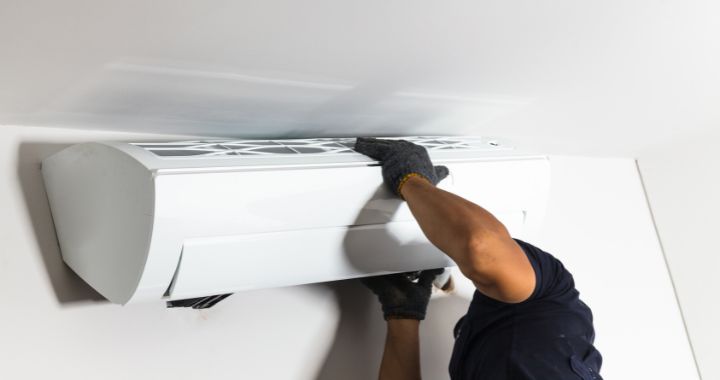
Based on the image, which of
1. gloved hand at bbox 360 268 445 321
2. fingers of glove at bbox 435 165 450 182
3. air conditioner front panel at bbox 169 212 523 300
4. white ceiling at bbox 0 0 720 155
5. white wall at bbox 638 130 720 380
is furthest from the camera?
white wall at bbox 638 130 720 380

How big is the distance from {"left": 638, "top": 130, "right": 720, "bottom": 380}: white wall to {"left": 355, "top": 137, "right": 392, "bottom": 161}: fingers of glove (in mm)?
1479

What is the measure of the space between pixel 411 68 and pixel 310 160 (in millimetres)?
294

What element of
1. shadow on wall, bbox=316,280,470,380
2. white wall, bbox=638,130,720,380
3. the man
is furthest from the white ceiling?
white wall, bbox=638,130,720,380

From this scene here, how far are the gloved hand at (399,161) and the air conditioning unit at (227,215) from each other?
24mm

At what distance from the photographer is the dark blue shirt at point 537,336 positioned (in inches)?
54.6

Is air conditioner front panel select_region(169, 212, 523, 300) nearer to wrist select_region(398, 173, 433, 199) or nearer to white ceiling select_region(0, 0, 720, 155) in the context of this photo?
wrist select_region(398, 173, 433, 199)

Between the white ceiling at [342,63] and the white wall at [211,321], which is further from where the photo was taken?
the white wall at [211,321]

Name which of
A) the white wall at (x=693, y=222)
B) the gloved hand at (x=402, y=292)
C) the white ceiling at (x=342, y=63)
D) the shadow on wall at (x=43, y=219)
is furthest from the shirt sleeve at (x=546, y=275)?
the white wall at (x=693, y=222)

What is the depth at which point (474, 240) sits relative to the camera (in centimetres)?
118

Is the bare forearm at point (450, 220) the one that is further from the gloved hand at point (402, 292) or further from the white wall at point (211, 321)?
the white wall at point (211, 321)

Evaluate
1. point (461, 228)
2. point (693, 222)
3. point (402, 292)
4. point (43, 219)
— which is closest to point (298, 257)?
point (461, 228)

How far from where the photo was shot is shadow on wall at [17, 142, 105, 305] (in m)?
1.32

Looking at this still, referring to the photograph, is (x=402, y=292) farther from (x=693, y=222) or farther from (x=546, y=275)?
(x=693, y=222)

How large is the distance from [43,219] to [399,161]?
0.70 metres
